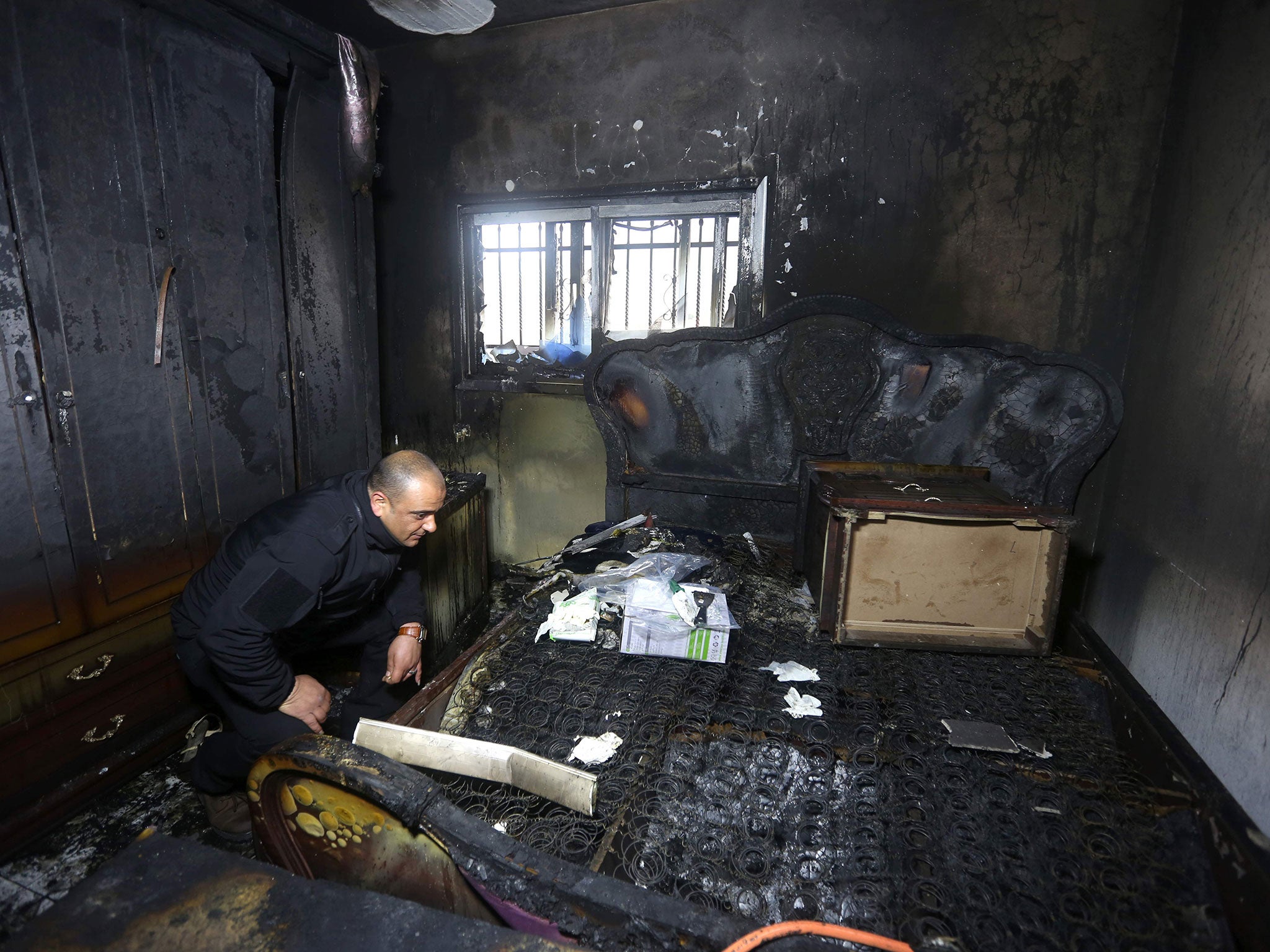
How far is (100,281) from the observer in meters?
2.33

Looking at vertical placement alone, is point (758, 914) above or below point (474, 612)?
above

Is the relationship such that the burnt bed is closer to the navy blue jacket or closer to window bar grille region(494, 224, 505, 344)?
the navy blue jacket

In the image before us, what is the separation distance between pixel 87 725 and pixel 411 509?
1.72m

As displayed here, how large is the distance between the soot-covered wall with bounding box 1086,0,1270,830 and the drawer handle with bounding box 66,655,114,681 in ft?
12.6

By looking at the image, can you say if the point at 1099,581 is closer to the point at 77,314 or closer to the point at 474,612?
the point at 474,612

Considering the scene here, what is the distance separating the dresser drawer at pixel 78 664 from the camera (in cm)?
214

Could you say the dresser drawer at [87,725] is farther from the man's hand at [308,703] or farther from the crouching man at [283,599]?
the man's hand at [308,703]

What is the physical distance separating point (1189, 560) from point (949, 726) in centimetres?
120

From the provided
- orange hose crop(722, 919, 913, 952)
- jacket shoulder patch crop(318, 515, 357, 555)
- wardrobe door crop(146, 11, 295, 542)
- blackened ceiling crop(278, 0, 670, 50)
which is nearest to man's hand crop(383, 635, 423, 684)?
jacket shoulder patch crop(318, 515, 357, 555)

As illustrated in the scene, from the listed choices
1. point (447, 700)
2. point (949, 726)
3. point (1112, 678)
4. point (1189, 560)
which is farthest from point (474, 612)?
point (1189, 560)

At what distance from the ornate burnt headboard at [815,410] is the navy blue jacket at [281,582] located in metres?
1.32

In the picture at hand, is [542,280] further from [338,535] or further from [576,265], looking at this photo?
[338,535]

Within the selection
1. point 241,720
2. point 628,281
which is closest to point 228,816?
point 241,720

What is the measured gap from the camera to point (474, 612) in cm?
358
